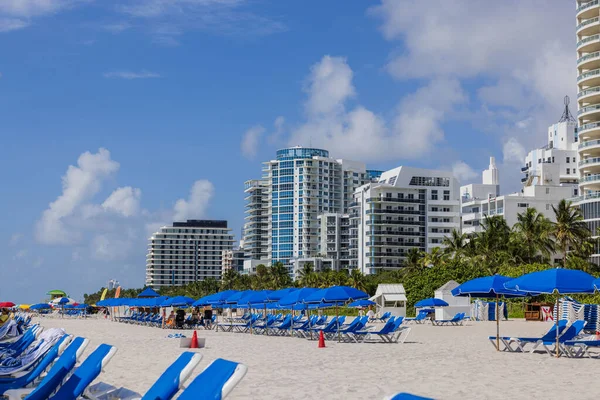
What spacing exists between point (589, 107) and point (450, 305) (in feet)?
110

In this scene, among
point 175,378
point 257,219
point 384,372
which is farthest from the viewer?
point 257,219

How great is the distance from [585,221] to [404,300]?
2798 centimetres

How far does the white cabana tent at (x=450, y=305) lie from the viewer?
4547 cm

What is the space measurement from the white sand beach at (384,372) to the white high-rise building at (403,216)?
88975mm

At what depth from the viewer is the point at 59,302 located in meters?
65.8

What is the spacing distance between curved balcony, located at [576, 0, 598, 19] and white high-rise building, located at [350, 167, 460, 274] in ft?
140

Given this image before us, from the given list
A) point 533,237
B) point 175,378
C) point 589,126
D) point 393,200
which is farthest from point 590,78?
point 175,378

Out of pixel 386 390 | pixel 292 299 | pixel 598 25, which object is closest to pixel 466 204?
pixel 598 25

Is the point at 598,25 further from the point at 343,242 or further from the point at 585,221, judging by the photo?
the point at 343,242

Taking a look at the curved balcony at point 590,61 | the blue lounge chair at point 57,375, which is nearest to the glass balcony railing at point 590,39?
the curved balcony at point 590,61

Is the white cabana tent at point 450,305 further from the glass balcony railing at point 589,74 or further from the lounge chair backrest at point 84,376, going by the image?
the lounge chair backrest at point 84,376

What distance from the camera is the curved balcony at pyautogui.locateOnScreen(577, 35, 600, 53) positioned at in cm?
7006

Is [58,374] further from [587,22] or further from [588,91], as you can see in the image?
[587,22]

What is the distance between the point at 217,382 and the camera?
16.0 feet
